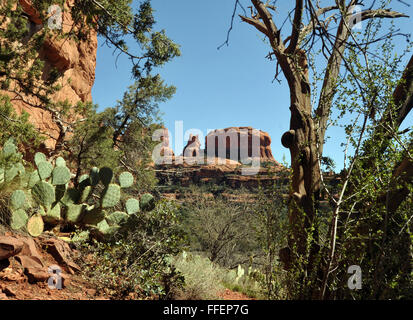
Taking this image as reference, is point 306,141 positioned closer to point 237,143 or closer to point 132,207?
point 132,207

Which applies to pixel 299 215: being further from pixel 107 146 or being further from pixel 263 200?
pixel 107 146

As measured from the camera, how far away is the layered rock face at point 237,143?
78.5 m

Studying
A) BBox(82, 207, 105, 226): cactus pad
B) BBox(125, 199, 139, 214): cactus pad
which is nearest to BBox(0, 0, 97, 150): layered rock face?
BBox(82, 207, 105, 226): cactus pad

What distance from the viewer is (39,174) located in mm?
5406

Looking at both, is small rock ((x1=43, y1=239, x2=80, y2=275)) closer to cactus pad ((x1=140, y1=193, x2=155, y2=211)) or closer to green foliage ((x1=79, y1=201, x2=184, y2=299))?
green foliage ((x1=79, y1=201, x2=184, y2=299))

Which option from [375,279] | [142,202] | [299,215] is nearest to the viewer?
[375,279]

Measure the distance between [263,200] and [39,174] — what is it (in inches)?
164

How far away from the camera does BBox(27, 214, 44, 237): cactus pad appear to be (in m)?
4.17

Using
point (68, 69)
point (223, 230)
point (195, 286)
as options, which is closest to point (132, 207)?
point (195, 286)

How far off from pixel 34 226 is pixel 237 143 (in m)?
78.5

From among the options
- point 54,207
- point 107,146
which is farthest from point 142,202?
point 107,146

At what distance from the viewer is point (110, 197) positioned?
17.7 ft

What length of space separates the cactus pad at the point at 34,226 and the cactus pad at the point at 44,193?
2.18 feet

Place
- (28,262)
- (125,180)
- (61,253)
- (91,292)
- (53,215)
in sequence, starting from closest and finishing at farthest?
1. (28,262)
2. (91,292)
3. (61,253)
4. (53,215)
5. (125,180)
